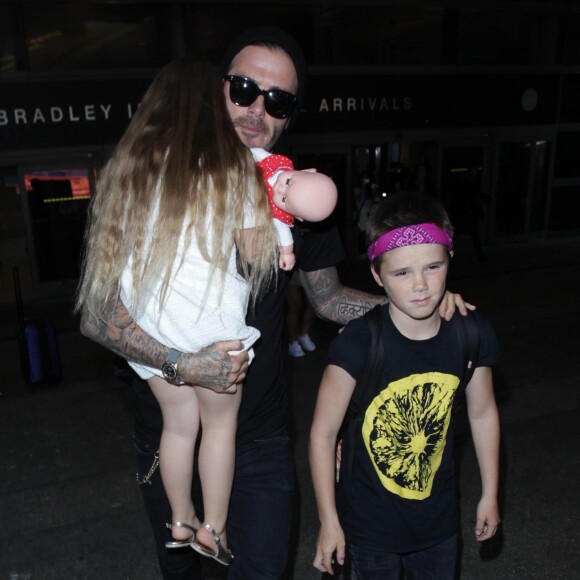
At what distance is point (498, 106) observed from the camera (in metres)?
13.4

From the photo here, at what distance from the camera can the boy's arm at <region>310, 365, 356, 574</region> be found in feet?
7.22

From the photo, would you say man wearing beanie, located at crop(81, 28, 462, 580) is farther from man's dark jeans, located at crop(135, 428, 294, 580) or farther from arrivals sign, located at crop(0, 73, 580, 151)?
arrivals sign, located at crop(0, 73, 580, 151)

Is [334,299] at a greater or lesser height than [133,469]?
greater

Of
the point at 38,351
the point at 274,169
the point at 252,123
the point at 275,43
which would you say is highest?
the point at 275,43

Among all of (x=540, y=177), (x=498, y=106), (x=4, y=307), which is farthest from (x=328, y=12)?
(x=4, y=307)

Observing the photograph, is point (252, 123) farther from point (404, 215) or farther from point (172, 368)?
point (172, 368)

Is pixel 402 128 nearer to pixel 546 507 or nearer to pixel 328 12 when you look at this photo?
pixel 328 12

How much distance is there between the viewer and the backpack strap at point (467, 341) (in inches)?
88.2

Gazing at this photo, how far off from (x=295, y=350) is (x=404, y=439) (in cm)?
476

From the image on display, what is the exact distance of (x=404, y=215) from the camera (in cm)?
217

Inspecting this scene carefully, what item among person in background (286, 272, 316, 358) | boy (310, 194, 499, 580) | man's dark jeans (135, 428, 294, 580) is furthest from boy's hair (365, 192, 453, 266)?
person in background (286, 272, 316, 358)

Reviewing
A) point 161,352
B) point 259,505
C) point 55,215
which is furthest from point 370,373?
point 55,215

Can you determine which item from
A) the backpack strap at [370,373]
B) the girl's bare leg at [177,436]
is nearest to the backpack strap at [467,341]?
the backpack strap at [370,373]

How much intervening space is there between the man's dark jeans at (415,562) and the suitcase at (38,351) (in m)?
4.74
